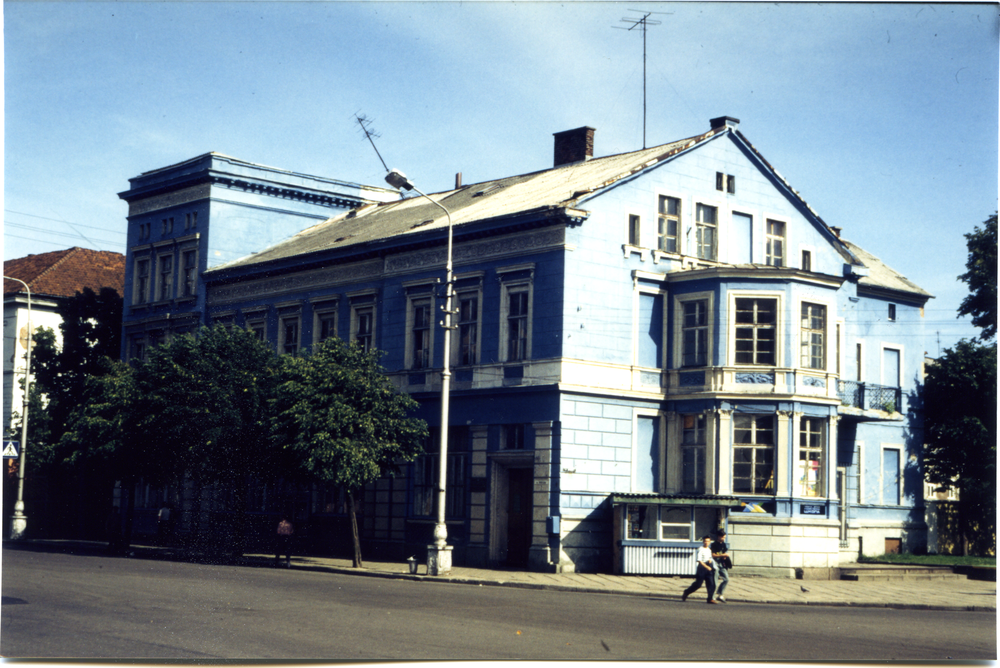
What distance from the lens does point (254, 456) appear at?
34938 millimetres

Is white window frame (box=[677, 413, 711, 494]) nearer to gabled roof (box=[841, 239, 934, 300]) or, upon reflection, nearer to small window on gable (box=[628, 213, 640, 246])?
small window on gable (box=[628, 213, 640, 246])

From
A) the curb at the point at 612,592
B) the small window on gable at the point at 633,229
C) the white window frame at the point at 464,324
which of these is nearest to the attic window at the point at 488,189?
the white window frame at the point at 464,324

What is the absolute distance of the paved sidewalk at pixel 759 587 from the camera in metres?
25.6

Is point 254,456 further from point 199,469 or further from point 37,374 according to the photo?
point 37,374

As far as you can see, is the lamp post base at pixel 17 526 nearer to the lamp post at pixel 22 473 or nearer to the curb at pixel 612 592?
the lamp post at pixel 22 473

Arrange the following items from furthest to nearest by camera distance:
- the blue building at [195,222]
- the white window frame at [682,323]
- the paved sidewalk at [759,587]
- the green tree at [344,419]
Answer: the blue building at [195,222] < the white window frame at [682,323] < the green tree at [344,419] < the paved sidewalk at [759,587]

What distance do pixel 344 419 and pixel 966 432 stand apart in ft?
70.8

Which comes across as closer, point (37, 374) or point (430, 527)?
point (430, 527)

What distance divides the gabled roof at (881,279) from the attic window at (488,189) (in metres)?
11.8

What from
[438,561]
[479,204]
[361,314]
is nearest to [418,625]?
[438,561]

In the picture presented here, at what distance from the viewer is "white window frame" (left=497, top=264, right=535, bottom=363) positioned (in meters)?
33.9

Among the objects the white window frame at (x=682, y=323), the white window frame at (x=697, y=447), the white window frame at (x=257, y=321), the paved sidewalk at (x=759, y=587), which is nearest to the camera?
the paved sidewalk at (x=759, y=587)

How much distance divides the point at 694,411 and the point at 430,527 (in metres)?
8.43

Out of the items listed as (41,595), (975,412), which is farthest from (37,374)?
(975,412)
